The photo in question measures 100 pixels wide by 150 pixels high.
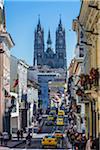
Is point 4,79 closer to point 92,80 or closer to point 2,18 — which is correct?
point 2,18

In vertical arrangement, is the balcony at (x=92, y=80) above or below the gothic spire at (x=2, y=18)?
below

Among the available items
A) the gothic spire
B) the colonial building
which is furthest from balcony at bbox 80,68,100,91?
the gothic spire

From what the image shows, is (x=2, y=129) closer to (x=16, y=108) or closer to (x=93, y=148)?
(x=16, y=108)

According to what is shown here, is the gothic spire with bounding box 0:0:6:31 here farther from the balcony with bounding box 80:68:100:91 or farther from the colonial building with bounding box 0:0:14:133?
the balcony with bounding box 80:68:100:91

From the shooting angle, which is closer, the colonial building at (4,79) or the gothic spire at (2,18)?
the colonial building at (4,79)

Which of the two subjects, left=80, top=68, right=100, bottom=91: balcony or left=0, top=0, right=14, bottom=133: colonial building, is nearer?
left=80, top=68, right=100, bottom=91: balcony

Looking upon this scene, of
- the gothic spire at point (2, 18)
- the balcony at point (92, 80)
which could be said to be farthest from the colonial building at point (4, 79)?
the balcony at point (92, 80)

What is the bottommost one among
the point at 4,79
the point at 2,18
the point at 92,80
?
the point at 92,80

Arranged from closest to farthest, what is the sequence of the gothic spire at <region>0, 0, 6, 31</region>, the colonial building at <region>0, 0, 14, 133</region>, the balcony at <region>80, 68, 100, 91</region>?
the balcony at <region>80, 68, 100, 91</region> → the colonial building at <region>0, 0, 14, 133</region> → the gothic spire at <region>0, 0, 6, 31</region>

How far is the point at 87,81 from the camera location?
29.2 metres

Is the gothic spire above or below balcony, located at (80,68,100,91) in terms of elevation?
above

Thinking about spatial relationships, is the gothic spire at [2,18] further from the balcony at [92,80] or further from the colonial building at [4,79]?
the balcony at [92,80]

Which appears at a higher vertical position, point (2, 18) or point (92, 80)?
point (2, 18)

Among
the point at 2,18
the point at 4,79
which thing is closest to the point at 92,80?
the point at 4,79
